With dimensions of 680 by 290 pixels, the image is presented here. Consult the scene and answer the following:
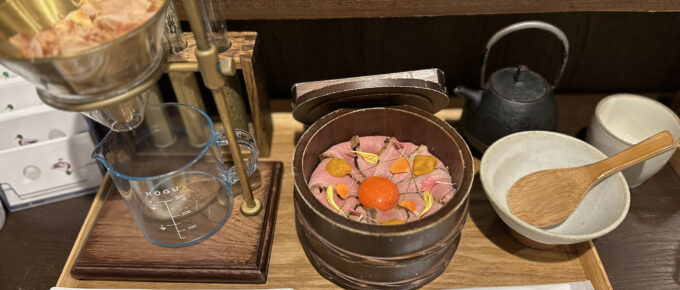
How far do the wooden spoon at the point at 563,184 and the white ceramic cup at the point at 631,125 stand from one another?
2.5 inches

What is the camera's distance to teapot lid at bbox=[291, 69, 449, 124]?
1055mm

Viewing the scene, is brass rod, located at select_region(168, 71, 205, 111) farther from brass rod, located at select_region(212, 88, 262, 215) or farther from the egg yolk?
the egg yolk

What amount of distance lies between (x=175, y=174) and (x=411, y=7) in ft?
2.29

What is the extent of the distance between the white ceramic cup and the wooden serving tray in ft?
0.85

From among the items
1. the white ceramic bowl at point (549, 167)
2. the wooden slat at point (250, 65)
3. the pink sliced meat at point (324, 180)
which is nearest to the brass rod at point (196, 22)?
A: the wooden slat at point (250, 65)

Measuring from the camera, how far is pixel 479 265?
1.10 metres

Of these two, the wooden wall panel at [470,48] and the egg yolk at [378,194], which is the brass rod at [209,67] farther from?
the wooden wall panel at [470,48]

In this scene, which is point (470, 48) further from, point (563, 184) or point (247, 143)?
point (247, 143)

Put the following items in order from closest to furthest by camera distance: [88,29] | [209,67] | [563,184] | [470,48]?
[88,29] < [209,67] < [563,184] < [470,48]

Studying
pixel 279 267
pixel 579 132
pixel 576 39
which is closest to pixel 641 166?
pixel 579 132

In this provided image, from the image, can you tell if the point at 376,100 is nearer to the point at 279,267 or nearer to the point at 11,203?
the point at 279,267

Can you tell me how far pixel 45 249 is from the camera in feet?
3.95

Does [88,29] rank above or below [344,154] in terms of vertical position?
above

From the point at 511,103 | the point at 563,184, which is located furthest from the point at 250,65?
the point at 563,184
